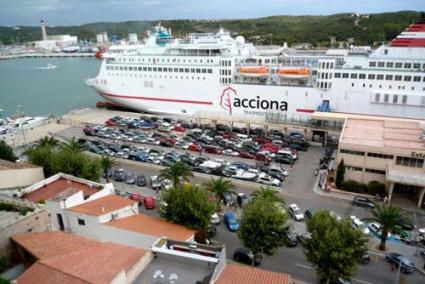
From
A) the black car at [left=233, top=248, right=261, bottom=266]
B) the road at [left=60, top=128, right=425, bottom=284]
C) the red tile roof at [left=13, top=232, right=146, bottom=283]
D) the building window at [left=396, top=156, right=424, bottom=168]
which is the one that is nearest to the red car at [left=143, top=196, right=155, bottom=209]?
the road at [left=60, top=128, right=425, bottom=284]

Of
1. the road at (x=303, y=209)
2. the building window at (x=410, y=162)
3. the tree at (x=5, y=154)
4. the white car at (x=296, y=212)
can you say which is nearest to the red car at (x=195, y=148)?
the road at (x=303, y=209)

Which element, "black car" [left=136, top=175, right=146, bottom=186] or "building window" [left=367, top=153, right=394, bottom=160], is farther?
"black car" [left=136, top=175, right=146, bottom=186]

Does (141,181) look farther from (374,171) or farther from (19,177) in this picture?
(374,171)

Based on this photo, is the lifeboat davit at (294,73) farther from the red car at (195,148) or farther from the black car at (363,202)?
the black car at (363,202)

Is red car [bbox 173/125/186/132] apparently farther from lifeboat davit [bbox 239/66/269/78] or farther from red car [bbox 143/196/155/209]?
red car [bbox 143/196/155/209]

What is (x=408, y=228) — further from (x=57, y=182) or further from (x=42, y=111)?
(x=42, y=111)

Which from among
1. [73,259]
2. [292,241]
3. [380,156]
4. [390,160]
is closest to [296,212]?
[292,241]
